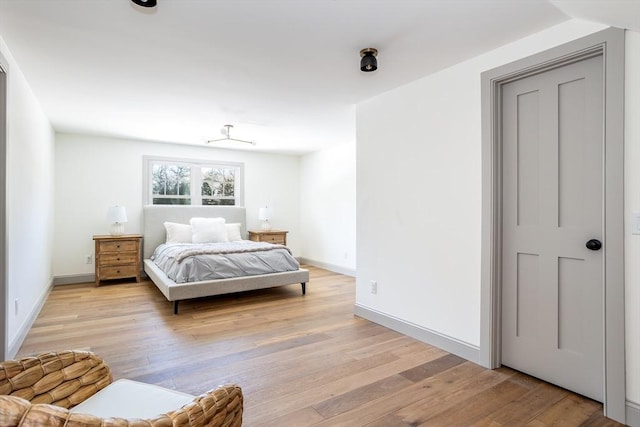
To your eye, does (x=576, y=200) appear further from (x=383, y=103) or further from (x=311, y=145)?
(x=311, y=145)

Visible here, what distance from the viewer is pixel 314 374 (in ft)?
7.80

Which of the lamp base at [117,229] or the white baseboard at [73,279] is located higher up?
the lamp base at [117,229]

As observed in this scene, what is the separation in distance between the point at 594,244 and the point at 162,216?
574 centimetres

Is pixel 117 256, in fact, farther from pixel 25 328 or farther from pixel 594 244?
pixel 594 244

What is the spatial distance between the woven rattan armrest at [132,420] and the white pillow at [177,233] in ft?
16.0

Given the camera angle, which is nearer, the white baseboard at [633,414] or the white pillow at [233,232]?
the white baseboard at [633,414]

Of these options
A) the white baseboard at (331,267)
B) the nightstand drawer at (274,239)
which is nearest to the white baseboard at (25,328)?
the nightstand drawer at (274,239)

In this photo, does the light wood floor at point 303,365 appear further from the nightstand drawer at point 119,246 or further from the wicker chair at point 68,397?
the nightstand drawer at point 119,246

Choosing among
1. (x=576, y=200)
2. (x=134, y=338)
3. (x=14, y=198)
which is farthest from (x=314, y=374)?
(x=14, y=198)

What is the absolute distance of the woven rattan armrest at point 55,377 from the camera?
3.62 ft

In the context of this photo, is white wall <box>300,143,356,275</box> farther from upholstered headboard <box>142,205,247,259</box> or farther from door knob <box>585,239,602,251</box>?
door knob <box>585,239,602,251</box>

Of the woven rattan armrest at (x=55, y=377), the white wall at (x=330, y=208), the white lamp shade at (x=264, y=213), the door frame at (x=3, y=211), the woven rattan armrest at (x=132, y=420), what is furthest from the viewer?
the white lamp shade at (x=264, y=213)

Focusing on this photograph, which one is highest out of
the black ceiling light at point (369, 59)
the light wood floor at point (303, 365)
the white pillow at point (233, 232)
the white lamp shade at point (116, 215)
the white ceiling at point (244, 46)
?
the white ceiling at point (244, 46)

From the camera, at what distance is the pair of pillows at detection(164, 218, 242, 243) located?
5492mm
